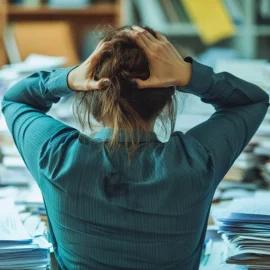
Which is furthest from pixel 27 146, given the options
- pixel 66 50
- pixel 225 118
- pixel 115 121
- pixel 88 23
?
pixel 88 23

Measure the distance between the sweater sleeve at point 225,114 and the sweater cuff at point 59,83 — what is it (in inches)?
9.7

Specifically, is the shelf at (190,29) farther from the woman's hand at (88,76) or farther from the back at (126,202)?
the back at (126,202)

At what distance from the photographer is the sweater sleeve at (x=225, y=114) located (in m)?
1.24

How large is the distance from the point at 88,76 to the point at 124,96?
9 centimetres

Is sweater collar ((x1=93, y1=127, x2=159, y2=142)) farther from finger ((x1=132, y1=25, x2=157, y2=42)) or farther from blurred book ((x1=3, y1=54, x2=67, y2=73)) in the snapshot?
blurred book ((x1=3, y1=54, x2=67, y2=73))

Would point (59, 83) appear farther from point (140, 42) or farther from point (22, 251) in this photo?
point (22, 251)

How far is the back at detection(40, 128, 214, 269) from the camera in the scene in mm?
1132

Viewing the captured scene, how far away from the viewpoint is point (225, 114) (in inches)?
52.7

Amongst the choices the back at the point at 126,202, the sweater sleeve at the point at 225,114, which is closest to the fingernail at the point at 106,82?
the back at the point at 126,202

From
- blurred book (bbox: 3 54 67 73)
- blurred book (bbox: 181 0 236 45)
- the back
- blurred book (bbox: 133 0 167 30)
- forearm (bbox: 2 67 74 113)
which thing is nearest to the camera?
the back

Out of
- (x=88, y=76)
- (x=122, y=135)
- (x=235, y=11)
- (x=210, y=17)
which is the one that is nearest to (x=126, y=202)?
(x=122, y=135)

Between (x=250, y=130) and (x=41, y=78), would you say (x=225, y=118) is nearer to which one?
(x=250, y=130)

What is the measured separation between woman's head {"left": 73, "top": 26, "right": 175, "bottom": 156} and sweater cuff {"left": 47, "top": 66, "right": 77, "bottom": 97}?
0.30 feet

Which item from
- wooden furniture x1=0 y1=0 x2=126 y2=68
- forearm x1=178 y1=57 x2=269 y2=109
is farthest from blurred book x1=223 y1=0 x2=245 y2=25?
forearm x1=178 y1=57 x2=269 y2=109
